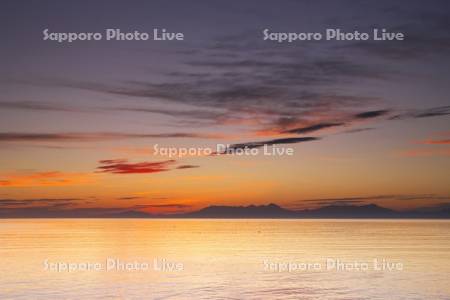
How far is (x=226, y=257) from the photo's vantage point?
2378 cm

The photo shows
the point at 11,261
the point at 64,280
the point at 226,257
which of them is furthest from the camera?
the point at 226,257

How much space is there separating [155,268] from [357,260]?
26.8 feet

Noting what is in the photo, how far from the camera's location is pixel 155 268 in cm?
2030

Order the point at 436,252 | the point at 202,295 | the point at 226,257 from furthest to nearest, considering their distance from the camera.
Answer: the point at 436,252 → the point at 226,257 → the point at 202,295

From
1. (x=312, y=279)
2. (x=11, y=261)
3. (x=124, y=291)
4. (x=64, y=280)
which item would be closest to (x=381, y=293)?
(x=312, y=279)

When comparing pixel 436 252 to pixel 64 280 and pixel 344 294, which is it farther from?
pixel 64 280

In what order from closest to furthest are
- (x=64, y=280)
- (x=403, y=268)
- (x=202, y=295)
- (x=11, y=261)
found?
(x=202, y=295) → (x=64, y=280) → (x=403, y=268) → (x=11, y=261)

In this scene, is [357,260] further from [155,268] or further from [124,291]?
[124,291]

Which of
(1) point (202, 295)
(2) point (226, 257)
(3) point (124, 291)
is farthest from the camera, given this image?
(2) point (226, 257)

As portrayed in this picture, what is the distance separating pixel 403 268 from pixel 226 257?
6426mm

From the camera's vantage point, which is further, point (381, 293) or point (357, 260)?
point (357, 260)

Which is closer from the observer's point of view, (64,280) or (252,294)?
(252,294)

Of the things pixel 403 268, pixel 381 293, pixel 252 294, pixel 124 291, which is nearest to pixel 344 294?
pixel 381 293

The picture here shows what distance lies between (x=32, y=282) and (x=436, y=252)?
1714 centimetres
